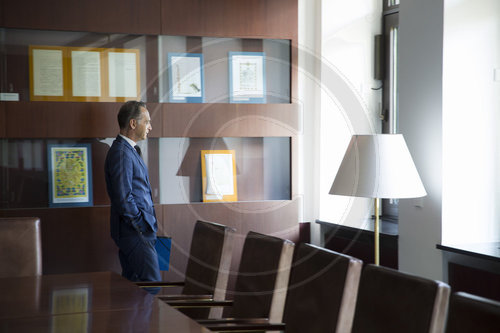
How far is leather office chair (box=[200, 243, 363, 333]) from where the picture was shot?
1.91m

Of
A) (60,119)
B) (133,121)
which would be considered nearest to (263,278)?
(133,121)

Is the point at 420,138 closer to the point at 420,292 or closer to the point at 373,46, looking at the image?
the point at 373,46

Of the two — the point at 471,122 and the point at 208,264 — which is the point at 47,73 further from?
the point at 471,122

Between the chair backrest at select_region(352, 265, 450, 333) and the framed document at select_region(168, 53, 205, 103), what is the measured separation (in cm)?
266

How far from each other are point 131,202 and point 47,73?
1196 millimetres

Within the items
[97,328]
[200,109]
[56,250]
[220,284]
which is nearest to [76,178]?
[56,250]

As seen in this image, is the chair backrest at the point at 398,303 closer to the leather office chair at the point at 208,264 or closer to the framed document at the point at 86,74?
the leather office chair at the point at 208,264

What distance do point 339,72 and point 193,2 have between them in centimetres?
115

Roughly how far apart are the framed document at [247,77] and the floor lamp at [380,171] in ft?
5.16

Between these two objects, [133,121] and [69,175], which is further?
[69,175]

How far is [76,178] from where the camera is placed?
403cm

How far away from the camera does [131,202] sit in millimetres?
3389

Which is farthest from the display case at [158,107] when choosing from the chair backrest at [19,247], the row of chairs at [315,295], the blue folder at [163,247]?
the row of chairs at [315,295]

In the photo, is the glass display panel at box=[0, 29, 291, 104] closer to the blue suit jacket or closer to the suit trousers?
the blue suit jacket
